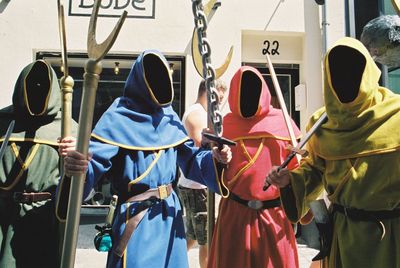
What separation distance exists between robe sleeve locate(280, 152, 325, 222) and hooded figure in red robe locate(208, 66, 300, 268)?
342 millimetres

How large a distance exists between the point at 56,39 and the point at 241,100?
3.92 metres

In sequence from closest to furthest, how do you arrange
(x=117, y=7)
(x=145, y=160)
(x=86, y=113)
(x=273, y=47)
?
(x=86, y=113)
(x=145, y=160)
(x=117, y=7)
(x=273, y=47)

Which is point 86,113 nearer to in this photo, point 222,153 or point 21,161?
point 222,153

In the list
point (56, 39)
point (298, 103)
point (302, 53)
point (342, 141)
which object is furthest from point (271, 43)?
point (342, 141)

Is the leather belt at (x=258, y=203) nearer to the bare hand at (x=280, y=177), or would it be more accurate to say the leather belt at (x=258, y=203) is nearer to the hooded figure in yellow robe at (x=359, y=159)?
the bare hand at (x=280, y=177)

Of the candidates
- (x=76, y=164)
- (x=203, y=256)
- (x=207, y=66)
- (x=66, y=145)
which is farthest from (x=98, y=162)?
(x=203, y=256)

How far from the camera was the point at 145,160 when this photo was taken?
2.18 meters

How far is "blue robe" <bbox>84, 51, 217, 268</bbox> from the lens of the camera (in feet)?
6.93

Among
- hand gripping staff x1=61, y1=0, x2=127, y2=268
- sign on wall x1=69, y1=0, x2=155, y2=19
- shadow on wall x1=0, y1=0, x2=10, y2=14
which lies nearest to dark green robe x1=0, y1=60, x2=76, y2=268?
hand gripping staff x1=61, y1=0, x2=127, y2=268

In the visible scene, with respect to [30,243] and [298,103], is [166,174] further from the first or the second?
[298,103]

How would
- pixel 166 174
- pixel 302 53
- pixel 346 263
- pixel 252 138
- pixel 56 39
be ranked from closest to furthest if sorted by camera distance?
pixel 346 263 → pixel 166 174 → pixel 252 138 → pixel 56 39 → pixel 302 53

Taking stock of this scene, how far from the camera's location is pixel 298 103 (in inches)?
241

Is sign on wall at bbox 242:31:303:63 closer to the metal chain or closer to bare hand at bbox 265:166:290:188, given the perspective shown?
bare hand at bbox 265:166:290:188

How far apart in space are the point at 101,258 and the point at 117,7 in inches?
133
